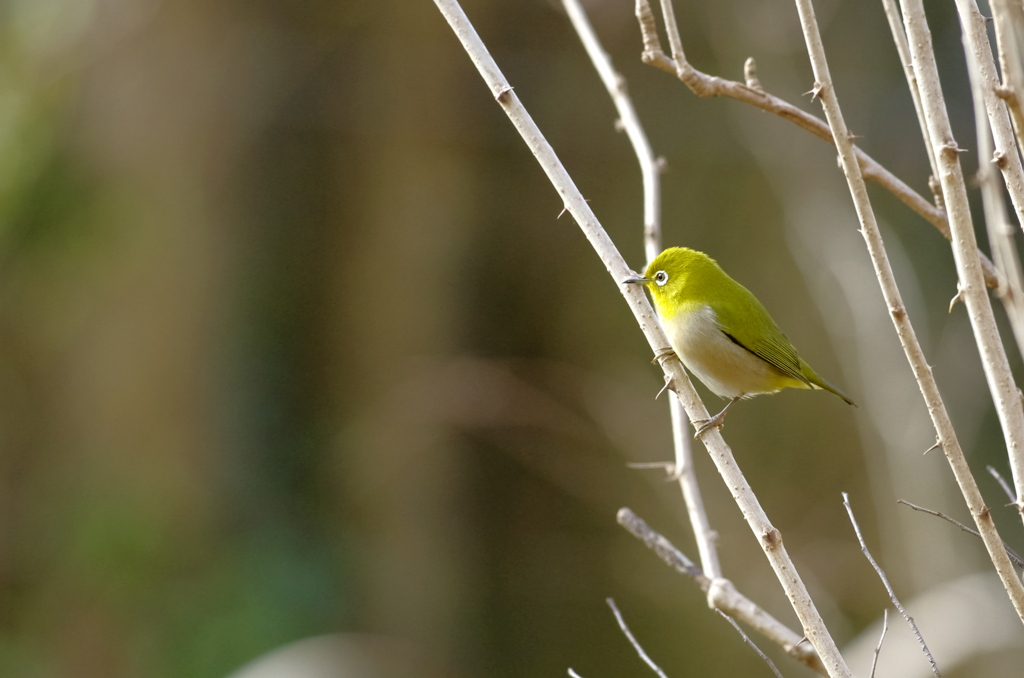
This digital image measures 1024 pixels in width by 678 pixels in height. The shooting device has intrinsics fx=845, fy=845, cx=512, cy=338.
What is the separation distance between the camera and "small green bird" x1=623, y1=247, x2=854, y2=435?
3217mm

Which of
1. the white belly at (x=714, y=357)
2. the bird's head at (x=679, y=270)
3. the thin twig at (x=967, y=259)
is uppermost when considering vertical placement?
the bird's head at (x=679, y=270)

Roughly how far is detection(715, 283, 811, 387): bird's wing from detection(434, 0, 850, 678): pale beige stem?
1426 mm

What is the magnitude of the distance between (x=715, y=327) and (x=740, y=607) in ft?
4.32

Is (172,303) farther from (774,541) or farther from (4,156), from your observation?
(774,541)

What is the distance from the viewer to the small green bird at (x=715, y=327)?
3.22 m

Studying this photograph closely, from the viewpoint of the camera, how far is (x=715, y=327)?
3246 millimetres

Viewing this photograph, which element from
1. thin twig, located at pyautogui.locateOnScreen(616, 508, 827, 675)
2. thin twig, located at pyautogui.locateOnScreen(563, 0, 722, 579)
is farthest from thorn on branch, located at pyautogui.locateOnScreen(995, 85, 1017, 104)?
thin twig, located at pyautogui.locateOnScreen(563, 0, 722, 579)

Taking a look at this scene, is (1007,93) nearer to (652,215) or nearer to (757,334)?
(652,215)

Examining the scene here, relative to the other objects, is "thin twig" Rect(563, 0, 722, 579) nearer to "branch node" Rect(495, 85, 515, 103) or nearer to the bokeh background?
"branch node" Rect(495, 85, 515, 103)

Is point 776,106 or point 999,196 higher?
point 776,106

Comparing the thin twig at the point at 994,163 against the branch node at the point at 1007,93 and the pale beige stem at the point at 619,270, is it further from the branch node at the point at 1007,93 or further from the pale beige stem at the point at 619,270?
the pale beige stem at the point at 619,270

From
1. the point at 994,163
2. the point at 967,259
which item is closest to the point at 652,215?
the point at 994,163

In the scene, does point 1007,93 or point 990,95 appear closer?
point 1007,93

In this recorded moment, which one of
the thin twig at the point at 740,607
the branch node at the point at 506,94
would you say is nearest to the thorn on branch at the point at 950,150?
the branch node at the point at 506,94
